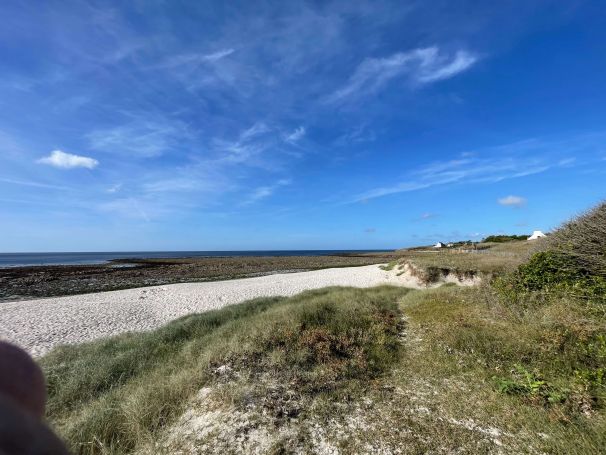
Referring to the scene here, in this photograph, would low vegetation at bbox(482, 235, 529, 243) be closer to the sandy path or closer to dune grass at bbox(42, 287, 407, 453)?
the sandy path

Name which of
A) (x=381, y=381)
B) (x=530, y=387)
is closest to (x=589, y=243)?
(x=530, y=387)

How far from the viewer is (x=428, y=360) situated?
7.38 meters

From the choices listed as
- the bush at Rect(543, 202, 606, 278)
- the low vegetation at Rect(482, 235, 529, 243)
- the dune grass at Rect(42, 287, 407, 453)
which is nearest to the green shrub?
the dune grass at Rect(42, 287, 407, 453)

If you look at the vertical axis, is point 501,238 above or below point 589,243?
above

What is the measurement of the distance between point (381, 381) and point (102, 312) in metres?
20.0

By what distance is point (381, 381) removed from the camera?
655 centimetres

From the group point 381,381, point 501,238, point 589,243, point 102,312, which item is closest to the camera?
point 381,381

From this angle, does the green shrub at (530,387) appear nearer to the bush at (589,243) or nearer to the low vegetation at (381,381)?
the low vegetation at (381,381)

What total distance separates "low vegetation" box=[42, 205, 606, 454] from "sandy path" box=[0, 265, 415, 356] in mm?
5437

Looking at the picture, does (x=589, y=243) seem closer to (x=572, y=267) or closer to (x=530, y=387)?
(x=572, y=267)

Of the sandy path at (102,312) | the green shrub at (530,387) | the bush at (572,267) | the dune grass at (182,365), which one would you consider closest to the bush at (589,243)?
the bush at (572,267)

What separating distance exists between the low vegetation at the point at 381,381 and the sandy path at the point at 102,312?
5.44 m

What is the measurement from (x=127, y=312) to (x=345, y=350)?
17606 millimetres

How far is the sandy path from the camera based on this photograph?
1520 cm
